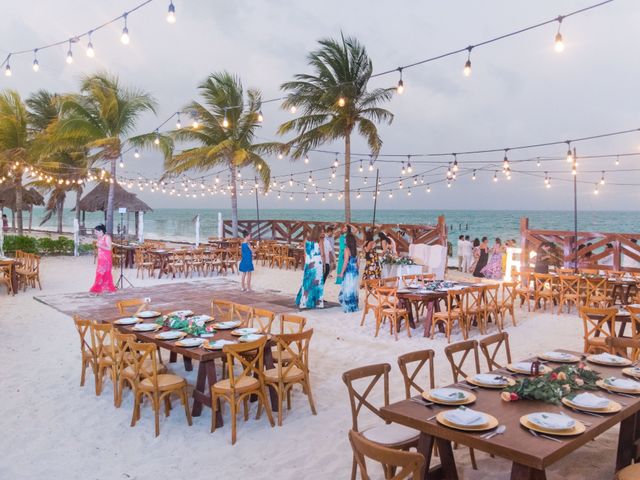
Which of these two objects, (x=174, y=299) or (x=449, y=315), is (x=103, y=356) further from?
(x=174, y=299)

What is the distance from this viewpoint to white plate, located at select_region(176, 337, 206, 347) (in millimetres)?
4686

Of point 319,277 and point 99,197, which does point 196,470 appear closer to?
point 319,277

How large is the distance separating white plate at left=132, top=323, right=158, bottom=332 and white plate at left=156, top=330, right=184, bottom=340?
0.25m

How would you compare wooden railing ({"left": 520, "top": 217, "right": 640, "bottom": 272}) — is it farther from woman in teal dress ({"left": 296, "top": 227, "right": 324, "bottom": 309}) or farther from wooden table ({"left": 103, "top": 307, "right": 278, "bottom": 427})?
wooden table ({"left": 103, "top": 307, "right": 278, "bottom": 427})

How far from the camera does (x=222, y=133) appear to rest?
64.0 feet

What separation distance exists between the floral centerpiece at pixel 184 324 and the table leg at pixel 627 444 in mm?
3596

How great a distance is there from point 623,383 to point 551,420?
1.02 metres

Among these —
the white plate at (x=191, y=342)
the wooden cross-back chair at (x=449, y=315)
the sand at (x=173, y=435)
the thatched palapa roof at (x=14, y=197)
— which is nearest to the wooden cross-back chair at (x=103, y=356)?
the sand at (x=173, y=435)

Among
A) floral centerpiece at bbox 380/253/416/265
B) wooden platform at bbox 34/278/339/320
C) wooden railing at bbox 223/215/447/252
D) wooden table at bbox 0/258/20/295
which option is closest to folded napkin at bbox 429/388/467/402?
wooden platform at bbox 34/278/339/320

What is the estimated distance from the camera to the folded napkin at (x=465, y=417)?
2.72m

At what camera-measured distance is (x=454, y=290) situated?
768 cm

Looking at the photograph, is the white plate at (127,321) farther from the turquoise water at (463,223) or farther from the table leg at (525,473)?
the turquoise water at (463,223)

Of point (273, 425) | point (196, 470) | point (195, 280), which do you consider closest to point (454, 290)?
point (273, 425)

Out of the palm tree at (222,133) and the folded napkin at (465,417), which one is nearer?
the folded napkin at (465,417)
